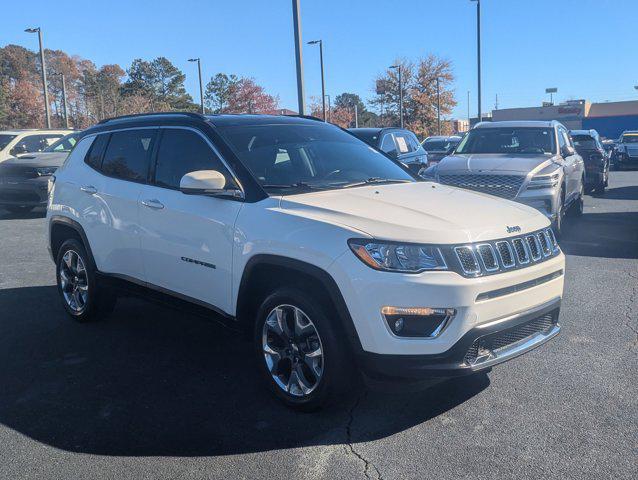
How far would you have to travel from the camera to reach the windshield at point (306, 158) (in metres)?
4.44

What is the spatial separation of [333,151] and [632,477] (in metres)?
3.01

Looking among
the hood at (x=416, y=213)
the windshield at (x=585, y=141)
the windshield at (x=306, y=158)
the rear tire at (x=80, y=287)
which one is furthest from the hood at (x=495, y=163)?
the windshield at (x=585, y=141)

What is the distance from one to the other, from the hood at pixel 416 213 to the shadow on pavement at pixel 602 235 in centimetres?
500

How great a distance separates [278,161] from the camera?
4.63 meters

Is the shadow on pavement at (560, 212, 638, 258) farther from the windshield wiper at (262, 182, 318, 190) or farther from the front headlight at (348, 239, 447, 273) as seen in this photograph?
the front headlight at (348, 239, 447, 273)

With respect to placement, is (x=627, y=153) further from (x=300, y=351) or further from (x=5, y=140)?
(x=300, y=351)

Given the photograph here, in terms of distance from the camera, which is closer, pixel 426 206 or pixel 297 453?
pixel 297 453

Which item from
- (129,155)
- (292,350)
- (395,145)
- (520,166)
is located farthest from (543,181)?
(292,350)

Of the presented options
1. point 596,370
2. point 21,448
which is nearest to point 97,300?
point 21,448

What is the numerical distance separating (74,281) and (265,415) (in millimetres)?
2874

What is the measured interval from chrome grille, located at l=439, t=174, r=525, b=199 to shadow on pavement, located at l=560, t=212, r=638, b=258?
1.12 metres

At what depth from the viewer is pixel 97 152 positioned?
18.7ft

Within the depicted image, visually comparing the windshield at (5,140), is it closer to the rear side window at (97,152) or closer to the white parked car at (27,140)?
the white parked car at (27,140)

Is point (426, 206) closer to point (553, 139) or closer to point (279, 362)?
point (279, 362)
